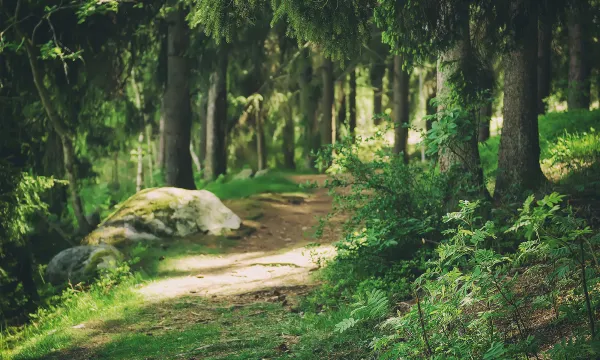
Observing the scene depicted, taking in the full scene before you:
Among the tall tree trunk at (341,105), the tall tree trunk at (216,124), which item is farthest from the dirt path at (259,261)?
the tall tree trunk at (341,105)

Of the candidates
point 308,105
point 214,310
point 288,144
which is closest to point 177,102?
point 214,310

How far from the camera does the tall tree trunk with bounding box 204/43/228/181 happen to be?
2259 cm

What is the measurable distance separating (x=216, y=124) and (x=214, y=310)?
15.1 meters

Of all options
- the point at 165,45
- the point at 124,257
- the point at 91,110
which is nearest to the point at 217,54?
the point at 165,45

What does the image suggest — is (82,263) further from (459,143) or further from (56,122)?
(459,143)

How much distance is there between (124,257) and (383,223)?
5.12 metres

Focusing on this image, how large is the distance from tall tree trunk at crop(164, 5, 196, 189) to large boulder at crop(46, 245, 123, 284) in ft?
16.7

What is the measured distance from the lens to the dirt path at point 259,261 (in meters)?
9.70

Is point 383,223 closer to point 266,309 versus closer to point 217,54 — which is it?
point 266,309

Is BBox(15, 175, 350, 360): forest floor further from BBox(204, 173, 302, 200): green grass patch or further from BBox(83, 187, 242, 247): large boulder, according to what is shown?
BBox(204, 173, 302, 200): green grass patch

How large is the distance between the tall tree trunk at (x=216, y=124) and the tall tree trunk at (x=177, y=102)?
5308 millimetres

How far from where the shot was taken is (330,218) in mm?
9922

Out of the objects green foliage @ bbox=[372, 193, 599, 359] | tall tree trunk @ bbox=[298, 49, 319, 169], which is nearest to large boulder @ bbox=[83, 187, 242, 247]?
green foliage @ bbox=[372, 193, 599, 359]

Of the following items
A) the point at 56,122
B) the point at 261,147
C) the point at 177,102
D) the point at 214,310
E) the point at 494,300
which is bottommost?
the point at 214,310
